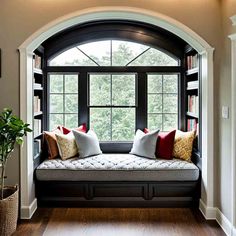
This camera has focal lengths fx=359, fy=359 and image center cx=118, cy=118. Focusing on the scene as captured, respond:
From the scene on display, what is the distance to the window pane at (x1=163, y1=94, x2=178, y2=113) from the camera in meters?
5.67

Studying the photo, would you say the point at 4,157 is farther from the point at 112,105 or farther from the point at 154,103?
the point at 154,103

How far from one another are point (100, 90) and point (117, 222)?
2.22 metres

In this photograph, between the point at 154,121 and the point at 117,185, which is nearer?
the point at 117,185

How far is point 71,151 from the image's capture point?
5.07 meters

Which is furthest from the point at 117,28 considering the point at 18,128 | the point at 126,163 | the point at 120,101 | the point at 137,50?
the point at 18,128

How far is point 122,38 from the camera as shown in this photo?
18.0 feet

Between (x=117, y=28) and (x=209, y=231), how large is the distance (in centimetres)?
318

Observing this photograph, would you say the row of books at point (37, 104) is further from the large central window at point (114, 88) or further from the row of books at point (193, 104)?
the row of books at point (193, 104)

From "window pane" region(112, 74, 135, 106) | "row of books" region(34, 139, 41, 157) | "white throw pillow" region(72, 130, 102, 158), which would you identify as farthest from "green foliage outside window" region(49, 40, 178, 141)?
"row of books" region(34, 139, 41, 157)

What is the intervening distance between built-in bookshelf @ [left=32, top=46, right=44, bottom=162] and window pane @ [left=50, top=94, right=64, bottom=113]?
23 centimetres

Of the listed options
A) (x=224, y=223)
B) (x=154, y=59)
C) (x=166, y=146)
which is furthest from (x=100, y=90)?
(x=224, y=223)

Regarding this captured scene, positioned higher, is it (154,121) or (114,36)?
(114,36)

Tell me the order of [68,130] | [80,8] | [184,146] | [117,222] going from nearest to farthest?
[80,8]
[117,222]
[184,146]
[68,130]

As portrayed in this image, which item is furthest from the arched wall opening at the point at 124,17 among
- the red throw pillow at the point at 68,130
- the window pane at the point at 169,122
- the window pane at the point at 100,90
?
the window pane at the point at 100,90
